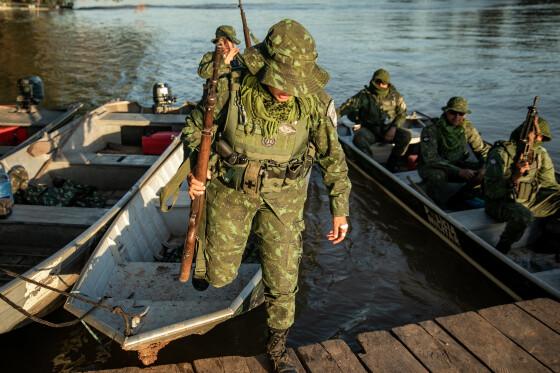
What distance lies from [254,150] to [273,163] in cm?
18

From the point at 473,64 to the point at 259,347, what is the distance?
75.5ft

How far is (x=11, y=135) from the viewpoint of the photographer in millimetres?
10227

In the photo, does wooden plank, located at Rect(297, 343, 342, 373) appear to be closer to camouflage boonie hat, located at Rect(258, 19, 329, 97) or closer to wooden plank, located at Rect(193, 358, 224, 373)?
wooden plank, located at Rect(193, 358, 224, 373)

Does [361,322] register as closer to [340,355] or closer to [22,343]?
[340,355]

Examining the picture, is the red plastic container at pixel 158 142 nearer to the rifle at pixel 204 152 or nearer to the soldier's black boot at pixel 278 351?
the rifle at pixel 204 152

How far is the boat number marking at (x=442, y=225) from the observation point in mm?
6945

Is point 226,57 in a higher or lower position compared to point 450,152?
higher

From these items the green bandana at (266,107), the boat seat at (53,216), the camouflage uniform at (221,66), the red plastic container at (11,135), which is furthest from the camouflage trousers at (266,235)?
the red plastic container at (11,135)

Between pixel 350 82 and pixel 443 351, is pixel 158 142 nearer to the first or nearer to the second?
pixel 443 351

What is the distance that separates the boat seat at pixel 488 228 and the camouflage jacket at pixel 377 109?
11.9 feet

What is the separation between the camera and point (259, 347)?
5.68 m

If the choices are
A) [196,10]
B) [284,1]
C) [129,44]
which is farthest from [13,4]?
[284,1]

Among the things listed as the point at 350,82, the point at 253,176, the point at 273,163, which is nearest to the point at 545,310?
the point at 273,163

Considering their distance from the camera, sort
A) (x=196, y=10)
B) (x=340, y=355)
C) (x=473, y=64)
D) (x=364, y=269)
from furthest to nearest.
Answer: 1. (x=196, y=10)
2. (x=473, y=64)
3. (x=364, y=269)
4. (x=340, y=355)
